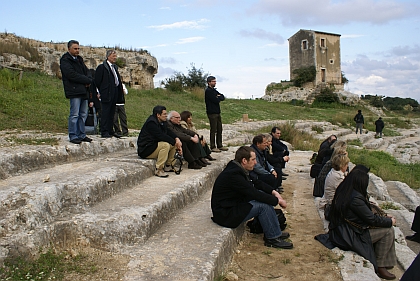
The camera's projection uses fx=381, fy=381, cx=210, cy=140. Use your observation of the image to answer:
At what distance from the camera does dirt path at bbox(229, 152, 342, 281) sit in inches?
155

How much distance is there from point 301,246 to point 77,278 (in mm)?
2698

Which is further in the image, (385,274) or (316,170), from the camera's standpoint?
(316,170)

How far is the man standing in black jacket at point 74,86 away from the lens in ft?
20.6

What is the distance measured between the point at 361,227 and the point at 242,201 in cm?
144

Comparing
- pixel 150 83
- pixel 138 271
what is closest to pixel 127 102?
pixel 150 83

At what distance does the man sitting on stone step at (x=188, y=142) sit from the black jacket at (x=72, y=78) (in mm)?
1582

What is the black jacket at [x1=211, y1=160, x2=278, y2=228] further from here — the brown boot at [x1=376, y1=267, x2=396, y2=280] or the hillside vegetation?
the hillside vegetation

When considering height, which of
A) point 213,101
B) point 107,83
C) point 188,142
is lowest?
point 188,142

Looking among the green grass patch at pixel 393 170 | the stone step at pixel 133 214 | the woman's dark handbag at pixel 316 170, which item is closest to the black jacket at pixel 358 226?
the stone step at pixel 133 214

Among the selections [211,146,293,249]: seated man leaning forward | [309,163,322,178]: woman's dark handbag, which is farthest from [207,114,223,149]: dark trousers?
[211,146,293,249]: seated man leaning forward

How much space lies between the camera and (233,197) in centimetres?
452

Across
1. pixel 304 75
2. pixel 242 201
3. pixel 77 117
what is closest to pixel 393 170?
pixel 242 201

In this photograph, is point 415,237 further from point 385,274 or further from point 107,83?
point 107,83

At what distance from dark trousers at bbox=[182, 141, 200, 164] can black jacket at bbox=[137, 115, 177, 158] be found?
545 millimetres
